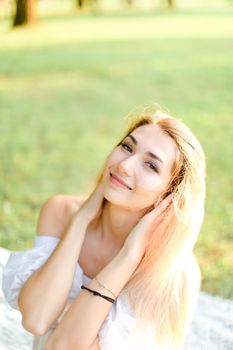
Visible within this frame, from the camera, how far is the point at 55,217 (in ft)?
6.22

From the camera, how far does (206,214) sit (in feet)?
13.5

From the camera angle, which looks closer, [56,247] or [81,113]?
[56,247]

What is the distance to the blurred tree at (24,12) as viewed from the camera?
5879 mm

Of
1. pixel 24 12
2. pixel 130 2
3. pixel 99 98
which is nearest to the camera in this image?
pixel 99 98

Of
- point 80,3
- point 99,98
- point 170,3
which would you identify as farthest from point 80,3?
point 99,98

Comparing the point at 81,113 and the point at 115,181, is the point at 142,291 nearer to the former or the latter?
the point at 115,181

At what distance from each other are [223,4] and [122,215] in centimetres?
458

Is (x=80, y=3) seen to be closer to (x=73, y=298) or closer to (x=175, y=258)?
(x=73, y=298)

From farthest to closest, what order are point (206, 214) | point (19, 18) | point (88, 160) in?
point (19, 18), point (88, 160), point (206, 214)

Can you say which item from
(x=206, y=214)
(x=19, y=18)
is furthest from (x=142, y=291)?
(x=19, y=18)

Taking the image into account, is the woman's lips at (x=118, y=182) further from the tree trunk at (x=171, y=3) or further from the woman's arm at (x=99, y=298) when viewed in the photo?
the tree trunk at (x=171, y=3)

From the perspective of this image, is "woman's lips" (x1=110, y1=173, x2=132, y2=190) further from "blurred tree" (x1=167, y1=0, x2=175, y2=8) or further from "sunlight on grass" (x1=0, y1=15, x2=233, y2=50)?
"blurred tree" (x1=167, y1=0, x2=175, y2=8)

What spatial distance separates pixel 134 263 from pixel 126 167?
0.24 m

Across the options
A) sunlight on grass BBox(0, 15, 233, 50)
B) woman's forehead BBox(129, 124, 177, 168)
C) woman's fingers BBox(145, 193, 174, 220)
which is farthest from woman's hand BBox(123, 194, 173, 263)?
sunlight on grass BBox(0, 15, 233, 50)
